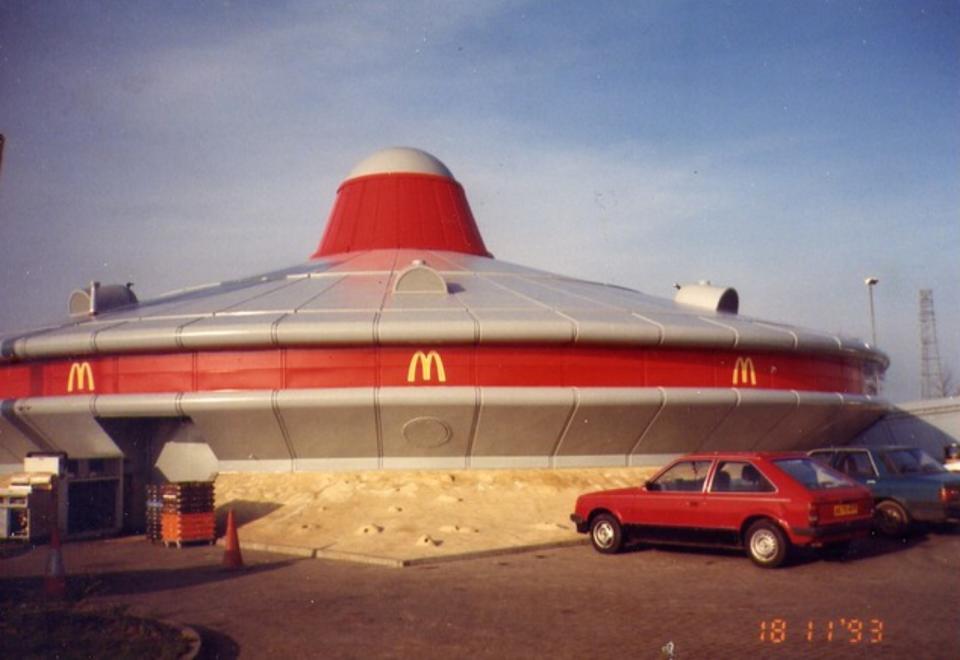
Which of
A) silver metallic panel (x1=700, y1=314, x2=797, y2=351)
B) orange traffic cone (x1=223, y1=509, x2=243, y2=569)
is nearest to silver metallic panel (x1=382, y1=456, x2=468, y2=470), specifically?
orange traffic cone (x1=223, y1=509, x2=243, y2=569)

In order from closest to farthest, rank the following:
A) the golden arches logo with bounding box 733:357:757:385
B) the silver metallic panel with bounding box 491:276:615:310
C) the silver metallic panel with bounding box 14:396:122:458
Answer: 1. the silver metallic panel with bounding box 14:396:122:458
2. the golden arches logo with bounding box 733:357:757:385
3. the silver metallic panel with bounding box 491:276:615:310

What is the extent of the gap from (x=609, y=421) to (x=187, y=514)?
9.04 m

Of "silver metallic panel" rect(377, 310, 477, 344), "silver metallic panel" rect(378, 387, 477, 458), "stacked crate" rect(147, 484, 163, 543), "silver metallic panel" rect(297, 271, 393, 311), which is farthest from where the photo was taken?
"silver metallic panel" rect(297, 271, 393, 311)

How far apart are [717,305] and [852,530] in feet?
42.0

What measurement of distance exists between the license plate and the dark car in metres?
2.81

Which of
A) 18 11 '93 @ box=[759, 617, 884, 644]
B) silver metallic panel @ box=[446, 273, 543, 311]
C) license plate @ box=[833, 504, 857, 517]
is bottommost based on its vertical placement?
18 11 '93 @ box=[759, 617, 884, 644]

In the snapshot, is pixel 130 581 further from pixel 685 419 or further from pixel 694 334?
pixel 694 334

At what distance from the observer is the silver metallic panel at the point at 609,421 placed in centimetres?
1925

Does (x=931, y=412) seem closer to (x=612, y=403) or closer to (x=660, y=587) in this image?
(x=612, y=403)

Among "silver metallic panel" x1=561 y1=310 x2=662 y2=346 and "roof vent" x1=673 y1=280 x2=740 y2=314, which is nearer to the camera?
"silver metallic panel" x1=561 y1=310 x2=662 y2=346

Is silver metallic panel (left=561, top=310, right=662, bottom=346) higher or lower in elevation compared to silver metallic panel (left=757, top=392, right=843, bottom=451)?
higher

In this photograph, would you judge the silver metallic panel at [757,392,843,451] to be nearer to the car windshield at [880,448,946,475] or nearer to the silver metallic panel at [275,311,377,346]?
the car windshield at [880,448,946,475]

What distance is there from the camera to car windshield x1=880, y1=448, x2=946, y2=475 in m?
14.9

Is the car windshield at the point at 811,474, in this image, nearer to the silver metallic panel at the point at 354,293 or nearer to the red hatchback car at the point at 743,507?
the red hatchback car at the point at 743,507
